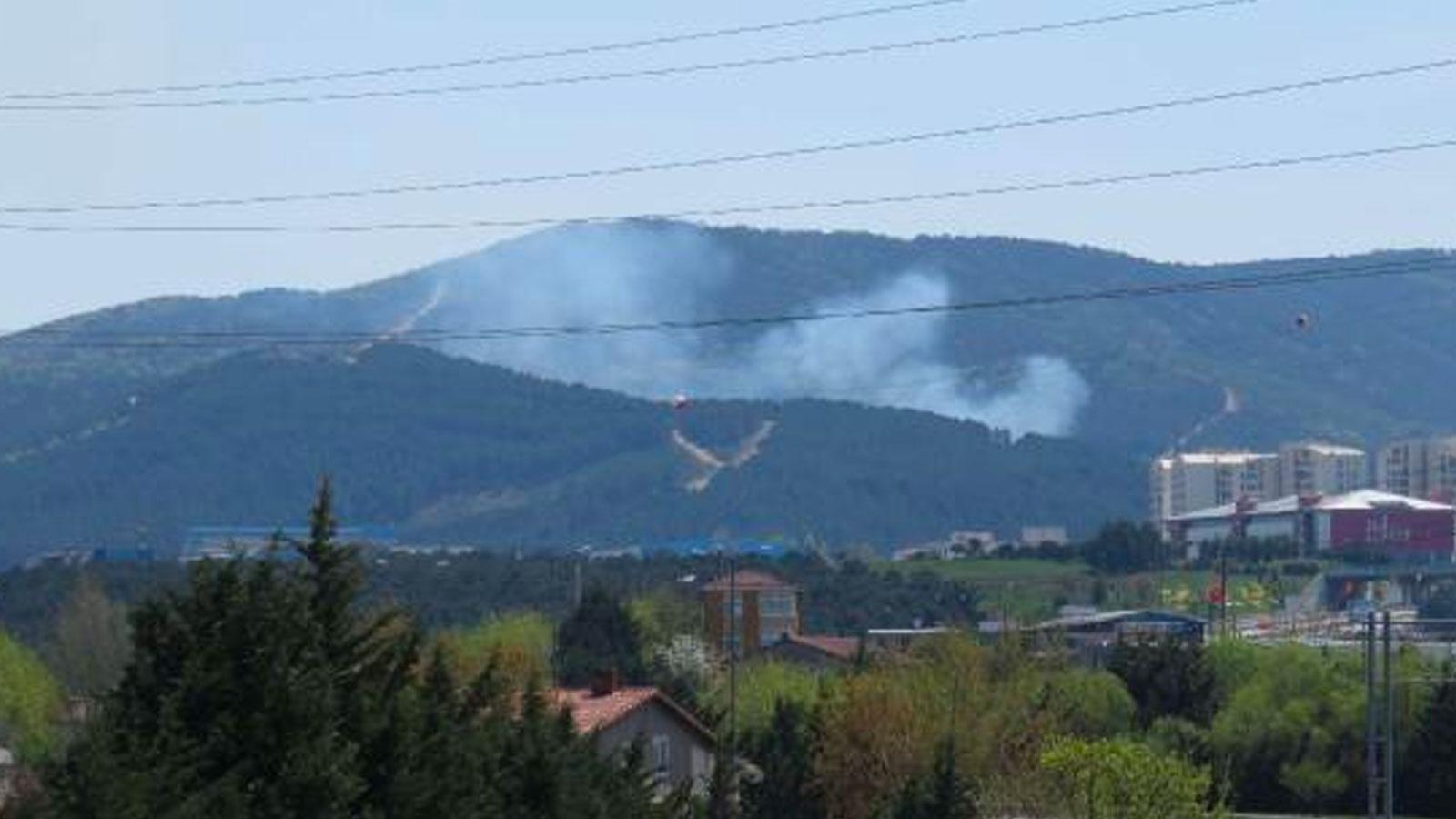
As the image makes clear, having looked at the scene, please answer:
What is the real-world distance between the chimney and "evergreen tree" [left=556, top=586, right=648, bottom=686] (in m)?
17.6

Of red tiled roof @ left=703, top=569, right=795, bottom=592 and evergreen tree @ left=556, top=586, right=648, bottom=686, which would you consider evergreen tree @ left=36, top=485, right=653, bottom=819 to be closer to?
evergreen tree @ left=556, top=586, right=648, bottom=686

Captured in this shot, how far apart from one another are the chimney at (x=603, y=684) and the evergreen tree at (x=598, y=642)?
17557 mm

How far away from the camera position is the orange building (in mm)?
128500

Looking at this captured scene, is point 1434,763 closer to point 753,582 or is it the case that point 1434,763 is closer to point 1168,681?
point 1168,681

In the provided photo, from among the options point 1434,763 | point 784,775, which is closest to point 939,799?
point 784,775

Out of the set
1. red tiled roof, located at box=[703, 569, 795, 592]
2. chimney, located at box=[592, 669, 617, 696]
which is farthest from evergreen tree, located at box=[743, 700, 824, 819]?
red tiled roof, located at box=[703, 569, 795, 592]

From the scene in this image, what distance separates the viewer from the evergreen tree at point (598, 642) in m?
90.9

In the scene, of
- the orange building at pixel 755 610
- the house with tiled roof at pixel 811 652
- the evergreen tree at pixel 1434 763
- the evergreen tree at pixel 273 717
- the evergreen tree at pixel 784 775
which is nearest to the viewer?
the evergreen tree at pixel 273 717

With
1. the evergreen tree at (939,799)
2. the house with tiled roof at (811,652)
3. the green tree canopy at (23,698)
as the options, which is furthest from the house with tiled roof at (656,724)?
the house with tiled roof at (811,652)

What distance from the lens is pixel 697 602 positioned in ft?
429

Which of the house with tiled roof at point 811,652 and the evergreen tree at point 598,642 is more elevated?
the evergreen tree at point 598,642

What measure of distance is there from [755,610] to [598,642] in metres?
42.9

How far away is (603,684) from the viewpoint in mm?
69938

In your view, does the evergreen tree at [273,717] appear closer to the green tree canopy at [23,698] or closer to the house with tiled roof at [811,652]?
the green tree canopy at [23,698]
